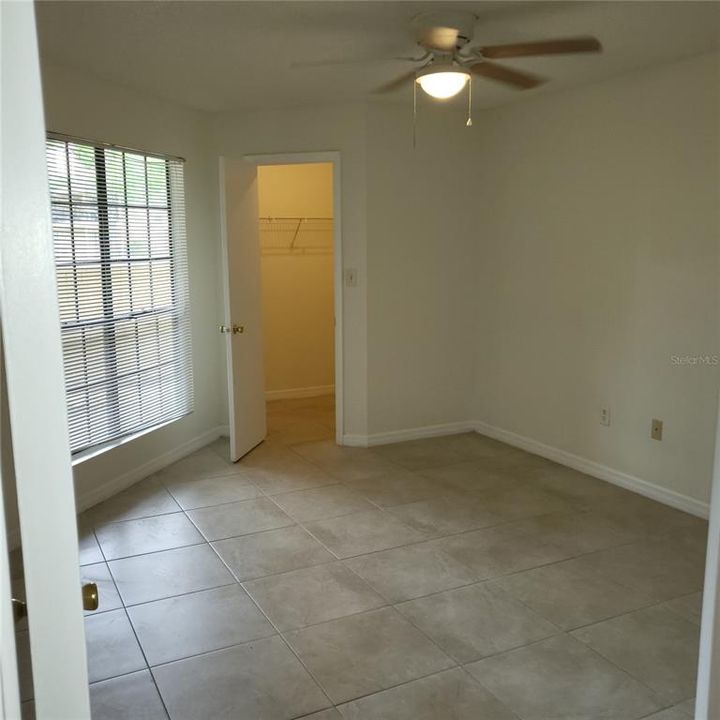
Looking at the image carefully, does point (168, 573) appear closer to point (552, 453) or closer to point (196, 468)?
point (196, 468)

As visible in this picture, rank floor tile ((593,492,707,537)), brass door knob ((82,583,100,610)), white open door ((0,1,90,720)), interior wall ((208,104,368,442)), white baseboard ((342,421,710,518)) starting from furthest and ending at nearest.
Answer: interior wall ((208,104,368,442))
white baseboard ((342,421,710,518))
floor tile ((593,492,707,537))
brass door knob ((82,583,100,610))
white open door ((0,1,90,720))

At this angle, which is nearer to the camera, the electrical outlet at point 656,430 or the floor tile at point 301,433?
the electrical outlet at point 656,430

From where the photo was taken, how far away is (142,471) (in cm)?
433

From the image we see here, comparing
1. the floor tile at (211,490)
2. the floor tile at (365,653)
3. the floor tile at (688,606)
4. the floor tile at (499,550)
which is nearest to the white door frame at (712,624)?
the floor tile at (365,653)

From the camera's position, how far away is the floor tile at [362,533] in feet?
11.0

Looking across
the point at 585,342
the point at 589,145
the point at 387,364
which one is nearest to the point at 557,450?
the point at 585,342

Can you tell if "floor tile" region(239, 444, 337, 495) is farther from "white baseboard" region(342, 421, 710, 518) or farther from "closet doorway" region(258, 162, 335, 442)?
"closet doorway" region(258, 162, 335, 442)

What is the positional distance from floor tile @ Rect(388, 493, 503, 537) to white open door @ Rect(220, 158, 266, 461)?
1381 millimetres

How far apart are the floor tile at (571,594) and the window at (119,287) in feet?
7.95

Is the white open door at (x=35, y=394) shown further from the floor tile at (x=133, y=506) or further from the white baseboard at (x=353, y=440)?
the white baseboard at (x=353, y=440)

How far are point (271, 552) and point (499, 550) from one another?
110cm

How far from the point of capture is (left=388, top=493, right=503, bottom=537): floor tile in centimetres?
357

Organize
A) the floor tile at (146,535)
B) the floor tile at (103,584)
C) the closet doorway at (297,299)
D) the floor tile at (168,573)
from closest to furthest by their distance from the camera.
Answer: the floor tile at (103,584)
the floor tile at (168,573)
the floor tile at (146,535)
the closet doorway at (297,299)

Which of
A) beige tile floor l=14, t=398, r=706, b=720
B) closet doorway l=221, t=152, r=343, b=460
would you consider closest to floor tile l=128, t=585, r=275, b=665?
beige tile floor l=14, t=398, r=706, b=720
